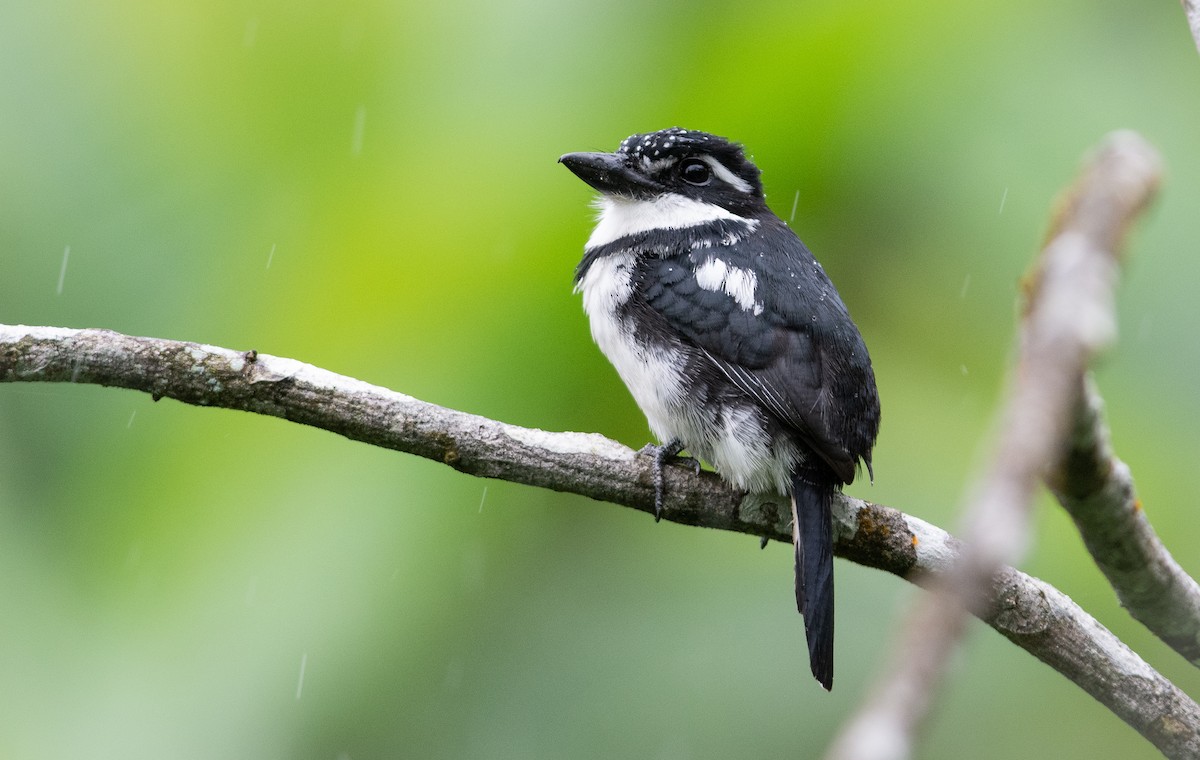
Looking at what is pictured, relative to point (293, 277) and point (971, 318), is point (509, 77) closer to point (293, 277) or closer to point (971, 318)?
point (293, 277)

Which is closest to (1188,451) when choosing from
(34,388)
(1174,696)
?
(1174,696)

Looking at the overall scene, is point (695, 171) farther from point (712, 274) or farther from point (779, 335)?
point (779, 335)

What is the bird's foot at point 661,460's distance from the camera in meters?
2.81

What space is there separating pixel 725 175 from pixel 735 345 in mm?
778

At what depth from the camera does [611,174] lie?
3518mm

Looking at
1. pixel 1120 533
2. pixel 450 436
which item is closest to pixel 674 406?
pixel 450 436

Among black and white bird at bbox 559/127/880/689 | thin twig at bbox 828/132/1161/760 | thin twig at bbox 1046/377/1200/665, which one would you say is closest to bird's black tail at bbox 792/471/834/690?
black and white bird at bbox 559/127/880/689

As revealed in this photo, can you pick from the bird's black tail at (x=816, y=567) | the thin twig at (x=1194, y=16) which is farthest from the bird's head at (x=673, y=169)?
the thin twig at (x=1194, y=16)

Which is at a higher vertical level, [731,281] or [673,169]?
[673,169]

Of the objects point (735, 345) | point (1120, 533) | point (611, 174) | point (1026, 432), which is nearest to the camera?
point (1026, 432)

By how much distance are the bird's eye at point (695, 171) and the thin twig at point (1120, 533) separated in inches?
68.1

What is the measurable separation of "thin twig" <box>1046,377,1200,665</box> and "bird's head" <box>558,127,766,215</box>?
1705 millimetres

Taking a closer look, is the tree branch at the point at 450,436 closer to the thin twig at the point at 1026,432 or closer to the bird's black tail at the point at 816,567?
the bird's black tail at the point at 816,567

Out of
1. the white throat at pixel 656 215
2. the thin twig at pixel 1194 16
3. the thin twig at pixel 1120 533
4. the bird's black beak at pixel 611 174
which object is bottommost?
the thin twig at pixel 1120 533
